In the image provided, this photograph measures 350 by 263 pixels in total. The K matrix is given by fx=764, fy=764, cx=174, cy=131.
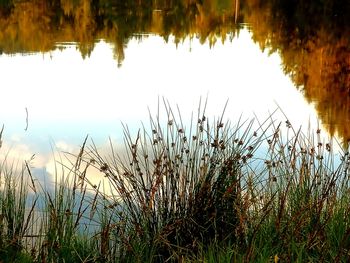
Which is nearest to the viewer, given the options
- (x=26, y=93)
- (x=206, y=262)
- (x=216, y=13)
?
(x=206, y=262)

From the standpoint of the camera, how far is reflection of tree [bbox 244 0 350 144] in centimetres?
1817

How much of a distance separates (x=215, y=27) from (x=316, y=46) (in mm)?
14801

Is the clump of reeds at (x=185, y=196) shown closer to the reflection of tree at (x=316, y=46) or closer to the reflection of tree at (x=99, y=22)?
the reflection of tree at (x=316, y=46)

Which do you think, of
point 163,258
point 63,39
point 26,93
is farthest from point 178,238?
point 63,39

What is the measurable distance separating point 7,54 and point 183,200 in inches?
1034

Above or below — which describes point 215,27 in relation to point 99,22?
below

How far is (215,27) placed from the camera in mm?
40156

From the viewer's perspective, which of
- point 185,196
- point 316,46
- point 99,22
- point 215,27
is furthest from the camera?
point 215,27

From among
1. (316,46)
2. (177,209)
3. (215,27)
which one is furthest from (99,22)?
(177,209)

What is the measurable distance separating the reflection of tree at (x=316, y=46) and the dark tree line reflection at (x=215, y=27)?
0.09 ft

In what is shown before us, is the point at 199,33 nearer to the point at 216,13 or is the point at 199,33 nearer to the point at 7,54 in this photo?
the point at 216,13

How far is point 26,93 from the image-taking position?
57.2 feet

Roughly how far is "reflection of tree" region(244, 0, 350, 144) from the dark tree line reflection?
3 centimetres

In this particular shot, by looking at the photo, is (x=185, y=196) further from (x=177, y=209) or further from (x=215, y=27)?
(x=215, y=27)
